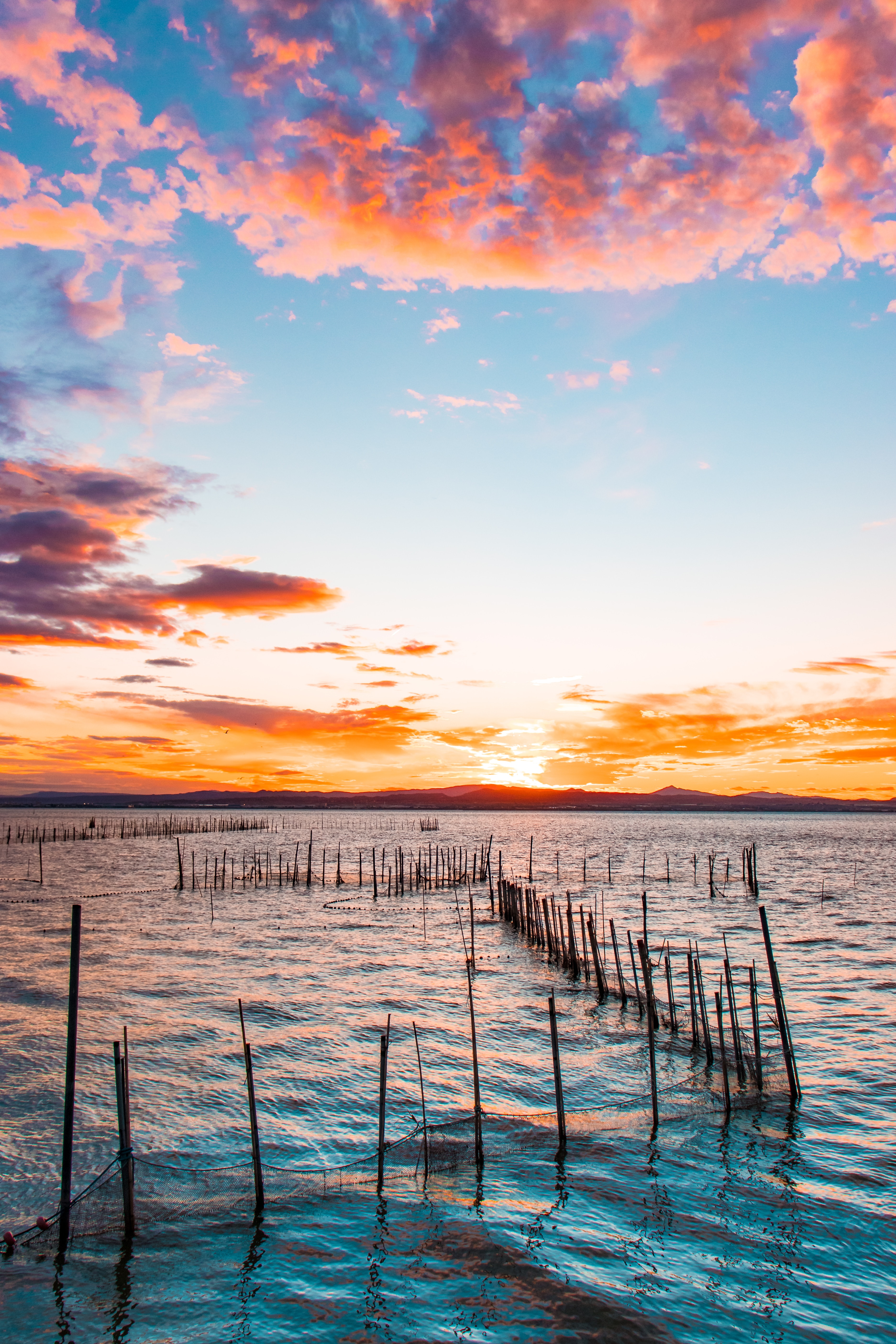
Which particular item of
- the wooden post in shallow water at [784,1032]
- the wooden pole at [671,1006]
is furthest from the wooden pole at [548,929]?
the wooden post in shallow water at [784,1032]

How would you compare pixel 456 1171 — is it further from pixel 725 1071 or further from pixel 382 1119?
pixel 725 1071

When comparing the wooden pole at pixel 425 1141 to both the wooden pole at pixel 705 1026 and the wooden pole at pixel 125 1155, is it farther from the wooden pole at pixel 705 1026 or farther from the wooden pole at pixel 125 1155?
the wooden pole at pixel 705 1026

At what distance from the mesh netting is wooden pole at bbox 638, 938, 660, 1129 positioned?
0.39 m

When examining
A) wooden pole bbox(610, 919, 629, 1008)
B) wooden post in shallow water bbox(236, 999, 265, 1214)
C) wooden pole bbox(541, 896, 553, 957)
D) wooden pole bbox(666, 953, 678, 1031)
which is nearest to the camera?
wooden post in shallow water bbox(236, 999, 265, 1214)

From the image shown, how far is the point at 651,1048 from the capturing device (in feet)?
43.7

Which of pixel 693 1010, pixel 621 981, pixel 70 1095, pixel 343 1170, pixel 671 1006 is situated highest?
pixel 70 1095

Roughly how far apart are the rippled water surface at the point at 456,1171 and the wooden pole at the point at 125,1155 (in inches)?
14.1

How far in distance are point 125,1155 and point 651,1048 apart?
8.25 meters

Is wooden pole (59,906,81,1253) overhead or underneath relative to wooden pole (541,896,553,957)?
overhead

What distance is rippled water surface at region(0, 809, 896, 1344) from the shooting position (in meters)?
9.33

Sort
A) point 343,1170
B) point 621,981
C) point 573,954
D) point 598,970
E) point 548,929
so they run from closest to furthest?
point 343,1170
point 621,981
point 598,970
point 573,954
point 548,929

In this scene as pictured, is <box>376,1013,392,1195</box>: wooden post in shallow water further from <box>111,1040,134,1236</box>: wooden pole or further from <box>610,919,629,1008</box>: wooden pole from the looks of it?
<box>610,919,629,1008</box>: wooden pole

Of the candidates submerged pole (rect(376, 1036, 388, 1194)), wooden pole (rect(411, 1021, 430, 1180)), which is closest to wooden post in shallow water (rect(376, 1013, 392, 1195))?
submerged pole (rect(376, 1036, 388, 1194))

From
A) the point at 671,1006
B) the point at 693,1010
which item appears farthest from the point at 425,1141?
the point at 671,1006
